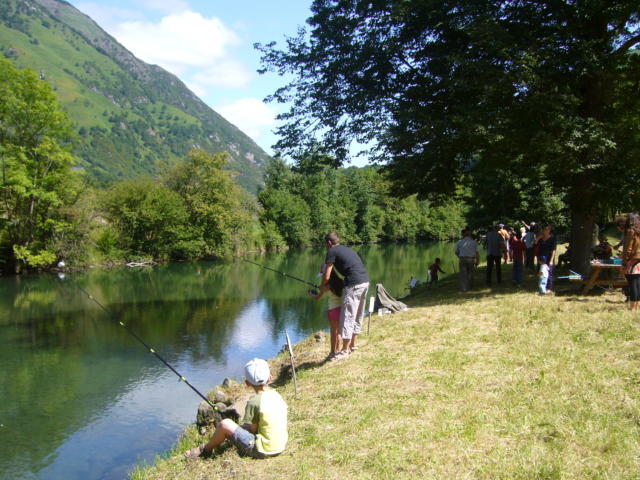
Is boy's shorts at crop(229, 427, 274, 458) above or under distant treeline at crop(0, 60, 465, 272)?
under

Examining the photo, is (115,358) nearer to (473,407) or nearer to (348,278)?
(348,278)

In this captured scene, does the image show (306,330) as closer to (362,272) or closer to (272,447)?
(362,272)

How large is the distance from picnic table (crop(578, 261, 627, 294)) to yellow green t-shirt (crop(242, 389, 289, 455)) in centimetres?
774

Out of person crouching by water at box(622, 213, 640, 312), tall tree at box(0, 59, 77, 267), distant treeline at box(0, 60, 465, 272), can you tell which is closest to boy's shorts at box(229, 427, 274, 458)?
person crouching by water at box(622, 213, 640, 312)

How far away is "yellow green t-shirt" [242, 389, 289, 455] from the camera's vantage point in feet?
17.5

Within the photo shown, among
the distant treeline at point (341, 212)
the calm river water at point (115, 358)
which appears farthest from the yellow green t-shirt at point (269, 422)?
the distant treeline at point (341, 212)

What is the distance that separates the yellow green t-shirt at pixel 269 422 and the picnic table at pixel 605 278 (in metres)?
7.74

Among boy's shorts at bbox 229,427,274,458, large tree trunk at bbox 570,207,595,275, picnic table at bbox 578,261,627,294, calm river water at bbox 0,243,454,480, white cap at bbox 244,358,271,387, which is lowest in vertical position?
calm river water at bbox 0,243,454,480

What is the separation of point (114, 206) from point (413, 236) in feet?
172

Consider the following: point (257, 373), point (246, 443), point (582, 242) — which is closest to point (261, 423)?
point (246, 443)

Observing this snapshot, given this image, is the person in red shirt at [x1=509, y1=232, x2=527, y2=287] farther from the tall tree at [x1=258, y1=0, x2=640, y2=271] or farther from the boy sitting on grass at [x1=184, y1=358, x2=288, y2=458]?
the boy sitting on grass at [x1=184, y1=358, x2=288, y2=458]

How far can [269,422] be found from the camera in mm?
5359

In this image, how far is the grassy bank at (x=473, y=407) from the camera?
446 centimetres

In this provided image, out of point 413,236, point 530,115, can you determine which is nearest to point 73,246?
point 530,115
